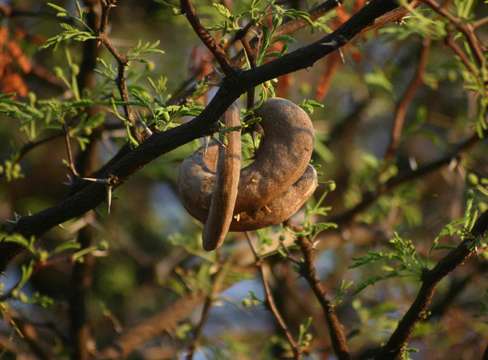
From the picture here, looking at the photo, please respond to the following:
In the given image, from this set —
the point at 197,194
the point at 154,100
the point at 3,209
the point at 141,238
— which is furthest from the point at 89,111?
the point at 141,238

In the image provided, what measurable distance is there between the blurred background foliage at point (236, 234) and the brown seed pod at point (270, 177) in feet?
0.37

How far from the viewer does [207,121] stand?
1.45 metres

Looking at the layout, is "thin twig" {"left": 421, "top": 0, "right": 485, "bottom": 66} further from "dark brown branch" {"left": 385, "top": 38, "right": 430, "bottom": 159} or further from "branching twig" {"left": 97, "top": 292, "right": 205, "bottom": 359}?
"branching twig" {"left": 97, "top": 292, "right": 205, "bottom": 359}

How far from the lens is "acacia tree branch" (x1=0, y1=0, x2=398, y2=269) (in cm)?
136

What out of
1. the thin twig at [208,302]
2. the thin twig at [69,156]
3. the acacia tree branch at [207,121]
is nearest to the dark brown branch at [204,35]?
the acacia tree branch at [207,121]

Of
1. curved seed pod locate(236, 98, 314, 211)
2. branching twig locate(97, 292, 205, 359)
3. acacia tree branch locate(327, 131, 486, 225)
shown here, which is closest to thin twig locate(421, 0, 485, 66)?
curved seed pod locate(236, 98, 314, 211)

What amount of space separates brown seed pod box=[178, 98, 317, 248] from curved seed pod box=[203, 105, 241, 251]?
67 millimetres

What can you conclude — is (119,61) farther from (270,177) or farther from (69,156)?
(270,177)

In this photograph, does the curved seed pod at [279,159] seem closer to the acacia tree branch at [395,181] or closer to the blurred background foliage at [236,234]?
the blurred background foliage at [236,234]

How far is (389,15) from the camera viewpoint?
1649mm

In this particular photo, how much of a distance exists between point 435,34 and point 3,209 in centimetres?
324

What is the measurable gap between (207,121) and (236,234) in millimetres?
2074

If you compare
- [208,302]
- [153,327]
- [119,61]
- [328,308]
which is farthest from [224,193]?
[153,327]

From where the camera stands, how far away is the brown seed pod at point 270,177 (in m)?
1.47
